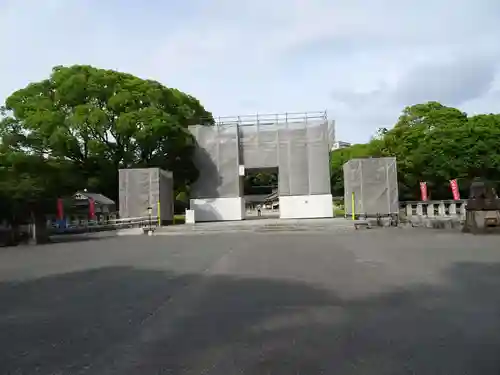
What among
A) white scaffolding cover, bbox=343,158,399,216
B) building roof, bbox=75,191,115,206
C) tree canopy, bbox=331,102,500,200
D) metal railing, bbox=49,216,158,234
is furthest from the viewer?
building roof, bbox=75,191,115,206

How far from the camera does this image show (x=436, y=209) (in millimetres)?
30406

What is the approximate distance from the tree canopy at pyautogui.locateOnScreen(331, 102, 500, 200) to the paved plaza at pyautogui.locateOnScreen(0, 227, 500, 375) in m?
30.8

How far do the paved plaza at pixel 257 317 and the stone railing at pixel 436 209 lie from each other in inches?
703

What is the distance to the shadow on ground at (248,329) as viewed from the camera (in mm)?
4527

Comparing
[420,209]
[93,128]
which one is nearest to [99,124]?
[93,128]

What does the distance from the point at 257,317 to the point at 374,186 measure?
87.0 feet

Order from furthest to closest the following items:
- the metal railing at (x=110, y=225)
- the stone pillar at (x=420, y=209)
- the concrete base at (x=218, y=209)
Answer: the concrete base at (x=218, y=209) < the stone pillar at (x=420, y=209) < the metal railing at (x=110, y=225)

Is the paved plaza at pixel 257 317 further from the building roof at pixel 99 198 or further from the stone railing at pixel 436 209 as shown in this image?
the building roof at pixel 99 198

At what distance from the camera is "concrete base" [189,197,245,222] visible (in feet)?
124

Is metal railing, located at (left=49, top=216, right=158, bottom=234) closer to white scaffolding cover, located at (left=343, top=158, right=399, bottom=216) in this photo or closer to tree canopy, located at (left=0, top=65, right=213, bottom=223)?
tree canopy, located at (left=0, top=65, right=213, bottom=223)

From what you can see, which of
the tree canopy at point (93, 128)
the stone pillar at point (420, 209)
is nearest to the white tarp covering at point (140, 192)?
the tree canopy at point (93, 128)

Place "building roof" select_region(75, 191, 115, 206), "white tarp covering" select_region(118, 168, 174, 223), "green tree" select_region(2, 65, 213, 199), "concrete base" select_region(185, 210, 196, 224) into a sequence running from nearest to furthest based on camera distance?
1. "white tarp covering" select_region(118, 168, 174, 223)
2. "concrete base" select_region(185, 210, 196, 224)
3. "green tree" select_region(2, 65, 213, 199)
4. "building roof" select_region(75, 191, 115, 206)

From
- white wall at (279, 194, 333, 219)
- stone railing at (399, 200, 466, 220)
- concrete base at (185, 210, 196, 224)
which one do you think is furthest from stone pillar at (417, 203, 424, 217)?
concrete base at (185, 210, 196, 224)

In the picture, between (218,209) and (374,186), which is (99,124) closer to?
(218,209)
